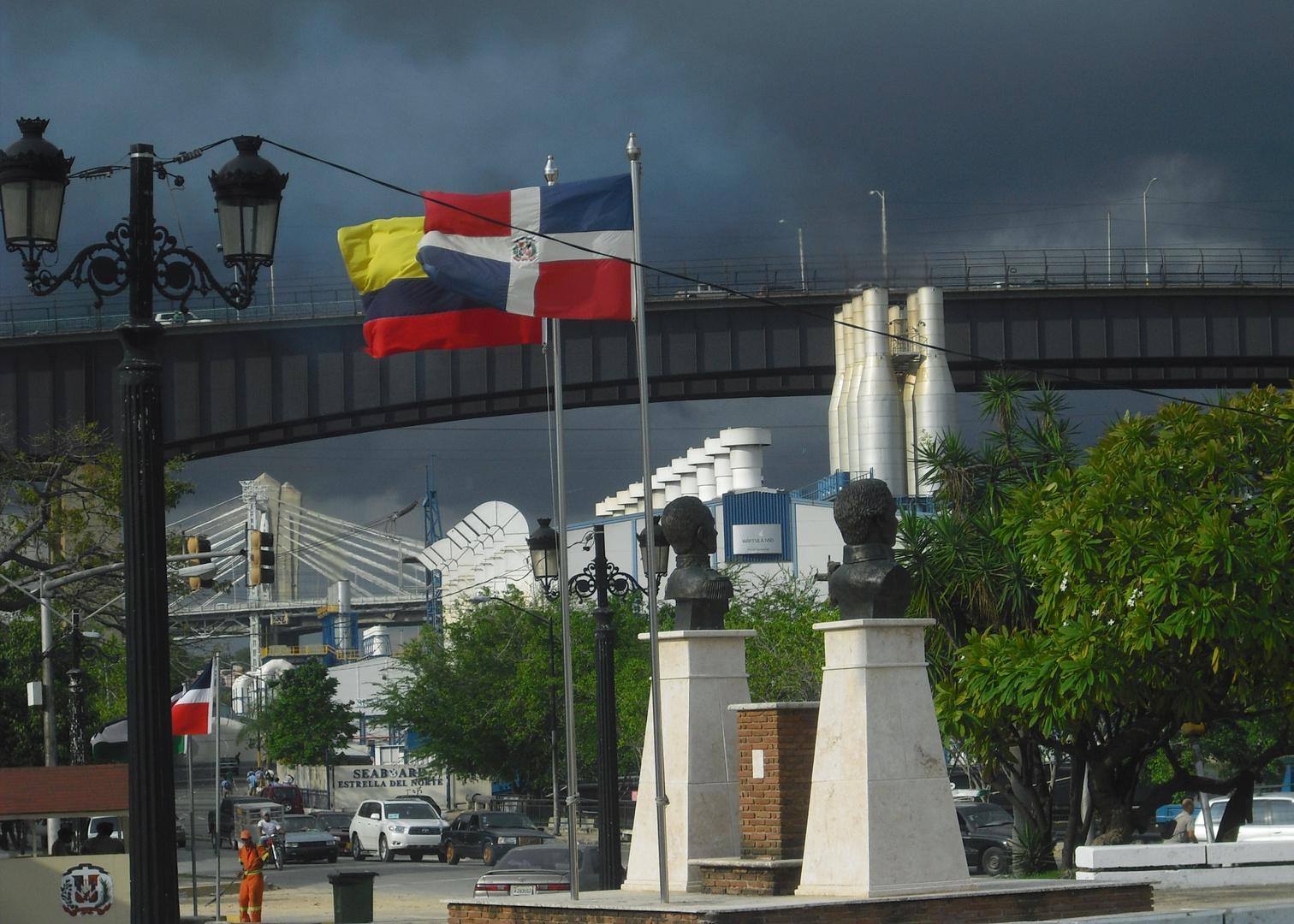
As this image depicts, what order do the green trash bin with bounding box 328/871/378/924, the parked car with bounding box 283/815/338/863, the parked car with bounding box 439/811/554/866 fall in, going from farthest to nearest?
1. the parked car with bounding box 283/815/338/863
2. the parked car with bounding box 439/811/554/866
3. the green trash bin with bounding box 328/871/378/924

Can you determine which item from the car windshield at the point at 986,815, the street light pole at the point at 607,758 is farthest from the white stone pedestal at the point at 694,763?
the car windshield at the point at 986,815

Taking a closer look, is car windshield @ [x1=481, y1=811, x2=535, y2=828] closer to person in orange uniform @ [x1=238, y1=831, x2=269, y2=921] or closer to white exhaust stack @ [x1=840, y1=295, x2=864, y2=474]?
person in orange uniform @ [x1=238, y1=831, x2=269, y2=921]

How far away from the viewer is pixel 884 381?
63.7 metres

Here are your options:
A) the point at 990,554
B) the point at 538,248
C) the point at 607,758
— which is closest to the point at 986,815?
the point at 990,554

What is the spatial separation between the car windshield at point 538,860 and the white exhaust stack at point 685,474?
78514mm

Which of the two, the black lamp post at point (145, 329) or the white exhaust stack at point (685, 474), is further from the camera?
the white exhaust stack at point (685, 474)

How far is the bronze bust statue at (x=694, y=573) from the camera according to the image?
18.0 m

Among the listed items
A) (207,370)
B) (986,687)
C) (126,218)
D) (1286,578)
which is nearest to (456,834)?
(207,370)

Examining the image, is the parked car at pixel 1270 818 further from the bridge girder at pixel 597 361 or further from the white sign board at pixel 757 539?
the white sign board at pixel 757 539

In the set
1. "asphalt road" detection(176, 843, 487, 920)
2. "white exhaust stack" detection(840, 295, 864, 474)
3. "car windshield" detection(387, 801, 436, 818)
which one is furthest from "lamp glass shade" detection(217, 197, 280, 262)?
"white exhaust stack" detection(840, 295, 864, 474)

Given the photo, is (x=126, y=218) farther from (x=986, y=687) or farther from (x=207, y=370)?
(x=207, y=370)

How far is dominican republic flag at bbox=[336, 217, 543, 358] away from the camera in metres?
15.6

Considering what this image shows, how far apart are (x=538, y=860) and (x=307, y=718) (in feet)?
236

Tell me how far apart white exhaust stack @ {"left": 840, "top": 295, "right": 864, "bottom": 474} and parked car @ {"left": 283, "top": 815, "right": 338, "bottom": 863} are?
26.4 metres
